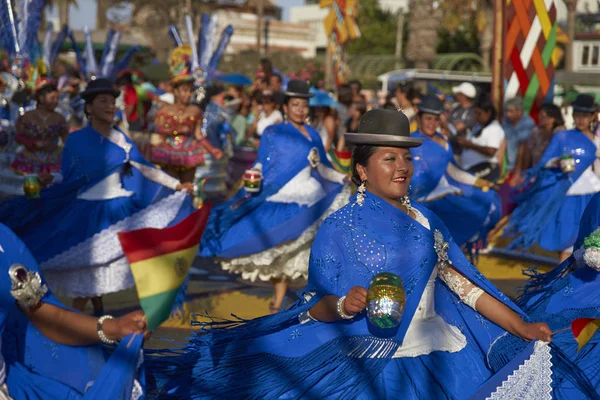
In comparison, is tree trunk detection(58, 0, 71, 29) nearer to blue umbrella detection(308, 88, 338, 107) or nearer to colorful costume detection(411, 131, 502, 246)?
blue umbrella detection(308, 88, 338, 107)

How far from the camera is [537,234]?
9352mm

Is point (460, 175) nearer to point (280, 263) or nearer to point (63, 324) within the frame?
point (280, 263)

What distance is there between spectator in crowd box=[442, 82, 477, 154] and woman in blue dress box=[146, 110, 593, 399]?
789cm

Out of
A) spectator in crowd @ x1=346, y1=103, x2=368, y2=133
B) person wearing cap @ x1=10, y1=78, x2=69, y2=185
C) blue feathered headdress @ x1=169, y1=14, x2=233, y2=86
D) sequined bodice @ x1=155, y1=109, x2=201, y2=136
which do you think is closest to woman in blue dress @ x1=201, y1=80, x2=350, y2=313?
sequined bodice @ x1=155, y1=109, x2=201, y2=136

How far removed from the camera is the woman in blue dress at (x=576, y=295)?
14.4ft

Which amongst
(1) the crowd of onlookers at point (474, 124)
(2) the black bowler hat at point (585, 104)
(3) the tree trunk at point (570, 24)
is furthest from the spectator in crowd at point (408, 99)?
(3) the tree trunk at point (570, 24)

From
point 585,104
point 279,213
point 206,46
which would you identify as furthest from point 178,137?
point 206,46

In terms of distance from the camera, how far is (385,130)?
377cm

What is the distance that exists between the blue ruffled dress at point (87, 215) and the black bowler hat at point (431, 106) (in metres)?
2.60

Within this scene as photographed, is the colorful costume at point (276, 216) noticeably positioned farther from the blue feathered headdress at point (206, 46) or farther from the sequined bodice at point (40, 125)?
the blue feathered headdress at point (206, 46)

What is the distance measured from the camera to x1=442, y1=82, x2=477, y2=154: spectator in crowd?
1189 cm

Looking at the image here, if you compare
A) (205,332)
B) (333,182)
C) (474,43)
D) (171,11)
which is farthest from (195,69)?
(474,43)

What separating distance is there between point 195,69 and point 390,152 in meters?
11.3

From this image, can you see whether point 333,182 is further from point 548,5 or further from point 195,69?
point 195,69
